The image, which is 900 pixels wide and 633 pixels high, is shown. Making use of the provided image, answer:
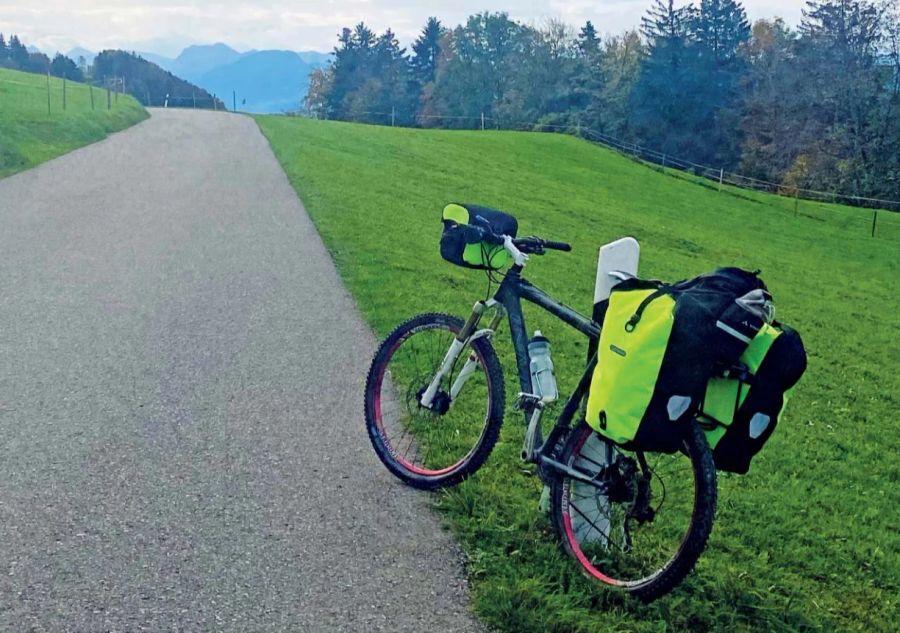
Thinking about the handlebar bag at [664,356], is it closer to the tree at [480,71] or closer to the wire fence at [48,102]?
the wire fence at [48,102]

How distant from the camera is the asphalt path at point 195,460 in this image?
3.62 m

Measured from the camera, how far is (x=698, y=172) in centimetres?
5850

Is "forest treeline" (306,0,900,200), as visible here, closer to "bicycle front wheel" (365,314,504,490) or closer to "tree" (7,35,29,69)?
"tree" (7,35,29,69)

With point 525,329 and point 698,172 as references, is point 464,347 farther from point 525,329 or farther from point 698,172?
point 698,172

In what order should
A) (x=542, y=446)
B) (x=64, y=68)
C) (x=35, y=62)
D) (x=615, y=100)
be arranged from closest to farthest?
1. (x=542, y=446)
2. (x=615, y=100)
3. (x=64, y=68)
4. (x=35, y=62)

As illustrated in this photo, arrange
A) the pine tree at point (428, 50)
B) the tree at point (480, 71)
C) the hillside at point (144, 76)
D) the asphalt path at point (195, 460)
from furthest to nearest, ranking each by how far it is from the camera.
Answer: the pine tree at point (428, 50) < the tree at point (480, 71) < the hillside at point (144, 76) < the asphalt path at point (195, 460)

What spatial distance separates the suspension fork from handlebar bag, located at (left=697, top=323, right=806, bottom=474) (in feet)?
4.89

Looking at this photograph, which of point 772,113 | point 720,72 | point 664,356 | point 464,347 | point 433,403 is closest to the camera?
point 664,356

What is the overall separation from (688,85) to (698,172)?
1605 centimetres

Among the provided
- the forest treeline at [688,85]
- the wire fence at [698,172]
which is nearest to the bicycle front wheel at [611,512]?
the wire fence at [698,172]

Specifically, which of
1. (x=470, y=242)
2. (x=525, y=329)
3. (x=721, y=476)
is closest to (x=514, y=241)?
(x=470, y=242)

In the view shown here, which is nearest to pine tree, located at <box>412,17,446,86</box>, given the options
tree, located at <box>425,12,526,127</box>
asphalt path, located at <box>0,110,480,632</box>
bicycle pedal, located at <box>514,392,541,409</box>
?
tree, located at <box>425,12,526,127</box>

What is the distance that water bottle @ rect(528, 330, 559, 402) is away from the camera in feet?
14.1

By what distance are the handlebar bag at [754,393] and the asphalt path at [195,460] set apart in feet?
4.23
